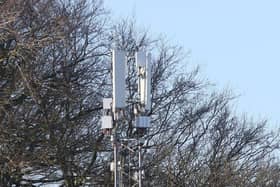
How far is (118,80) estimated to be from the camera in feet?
48.3

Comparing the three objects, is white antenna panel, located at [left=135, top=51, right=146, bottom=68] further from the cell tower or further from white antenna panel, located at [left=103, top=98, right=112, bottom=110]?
white antenna panel, located at [left=103, top=98, right=112, bottom=110]

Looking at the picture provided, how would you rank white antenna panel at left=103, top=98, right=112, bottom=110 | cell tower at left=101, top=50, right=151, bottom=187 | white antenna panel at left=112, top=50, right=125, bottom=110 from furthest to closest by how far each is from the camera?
white antenna panel at left=103, top=98, right=112, bottom=110
white antenna panel at left=112, top=50, right=125, bottom=110
cell tower at left=101, top=50, right=151, bottom=187

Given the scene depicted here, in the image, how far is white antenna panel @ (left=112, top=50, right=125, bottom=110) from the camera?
1429cm

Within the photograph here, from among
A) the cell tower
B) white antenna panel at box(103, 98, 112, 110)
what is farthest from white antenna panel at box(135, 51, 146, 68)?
white antenna panel at box(103, 98, 112, 110)

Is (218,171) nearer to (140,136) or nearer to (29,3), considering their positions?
(29,3)

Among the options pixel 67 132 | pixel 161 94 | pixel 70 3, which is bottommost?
pixel 67 132

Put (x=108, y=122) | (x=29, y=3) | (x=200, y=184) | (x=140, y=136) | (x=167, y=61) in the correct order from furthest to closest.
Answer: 1. (x=167, y=61)
2. (x=200, y=184)
3. (x=29, y=3)
4. (x=140, y=136)
5. (x=108, y=122)

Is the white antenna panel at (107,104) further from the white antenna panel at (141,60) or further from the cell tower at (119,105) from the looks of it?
the white antenna panel at (141,60)

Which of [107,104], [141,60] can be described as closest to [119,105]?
[107,104]

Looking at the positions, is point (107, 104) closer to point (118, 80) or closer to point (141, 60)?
point (118, 80)

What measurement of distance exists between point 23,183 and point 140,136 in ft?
31.2

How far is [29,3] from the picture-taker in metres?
21.9

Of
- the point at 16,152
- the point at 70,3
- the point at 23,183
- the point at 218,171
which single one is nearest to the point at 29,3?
the point at 70,3

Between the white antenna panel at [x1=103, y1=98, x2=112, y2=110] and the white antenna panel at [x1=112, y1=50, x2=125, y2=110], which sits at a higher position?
the white antenna panel at [x1=112, y1=50, x2=125, y2=110]
